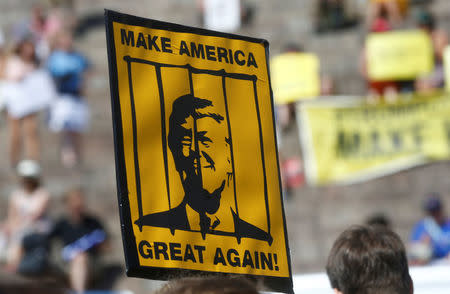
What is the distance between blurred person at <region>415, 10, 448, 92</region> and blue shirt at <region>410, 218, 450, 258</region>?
250 centimetres

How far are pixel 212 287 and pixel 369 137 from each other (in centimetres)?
879

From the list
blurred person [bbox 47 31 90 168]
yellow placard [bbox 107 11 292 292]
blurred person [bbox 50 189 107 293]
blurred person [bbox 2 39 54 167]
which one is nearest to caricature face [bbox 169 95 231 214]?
yellow placard [bbox 107 11 292 292]

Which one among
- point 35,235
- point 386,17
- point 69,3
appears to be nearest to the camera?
point 35,235

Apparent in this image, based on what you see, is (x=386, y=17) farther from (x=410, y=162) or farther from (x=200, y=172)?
(x=200, y=172)

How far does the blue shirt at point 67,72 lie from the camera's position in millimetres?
10516

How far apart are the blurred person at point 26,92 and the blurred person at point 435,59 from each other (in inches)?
156

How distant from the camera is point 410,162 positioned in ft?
33.7

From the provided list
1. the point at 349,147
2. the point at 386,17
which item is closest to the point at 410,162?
the point at 349,147

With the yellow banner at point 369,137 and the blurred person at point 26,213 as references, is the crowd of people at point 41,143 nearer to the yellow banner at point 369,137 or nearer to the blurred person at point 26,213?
the blurred person at point 26,213

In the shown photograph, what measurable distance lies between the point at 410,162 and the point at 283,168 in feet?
4.34

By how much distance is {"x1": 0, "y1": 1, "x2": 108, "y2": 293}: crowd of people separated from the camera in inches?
332

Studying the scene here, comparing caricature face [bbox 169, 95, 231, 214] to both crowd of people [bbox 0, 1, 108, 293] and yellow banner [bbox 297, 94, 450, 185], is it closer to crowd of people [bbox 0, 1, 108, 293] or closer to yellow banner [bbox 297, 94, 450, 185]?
crowd of people [bbox 0, 1, 108, 293]

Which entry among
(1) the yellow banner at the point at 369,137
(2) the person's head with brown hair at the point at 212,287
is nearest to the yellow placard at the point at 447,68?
(1) the yellow banner at the point at 369,137

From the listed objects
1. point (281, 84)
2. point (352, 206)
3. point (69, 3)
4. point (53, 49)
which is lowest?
point (352, 206)
